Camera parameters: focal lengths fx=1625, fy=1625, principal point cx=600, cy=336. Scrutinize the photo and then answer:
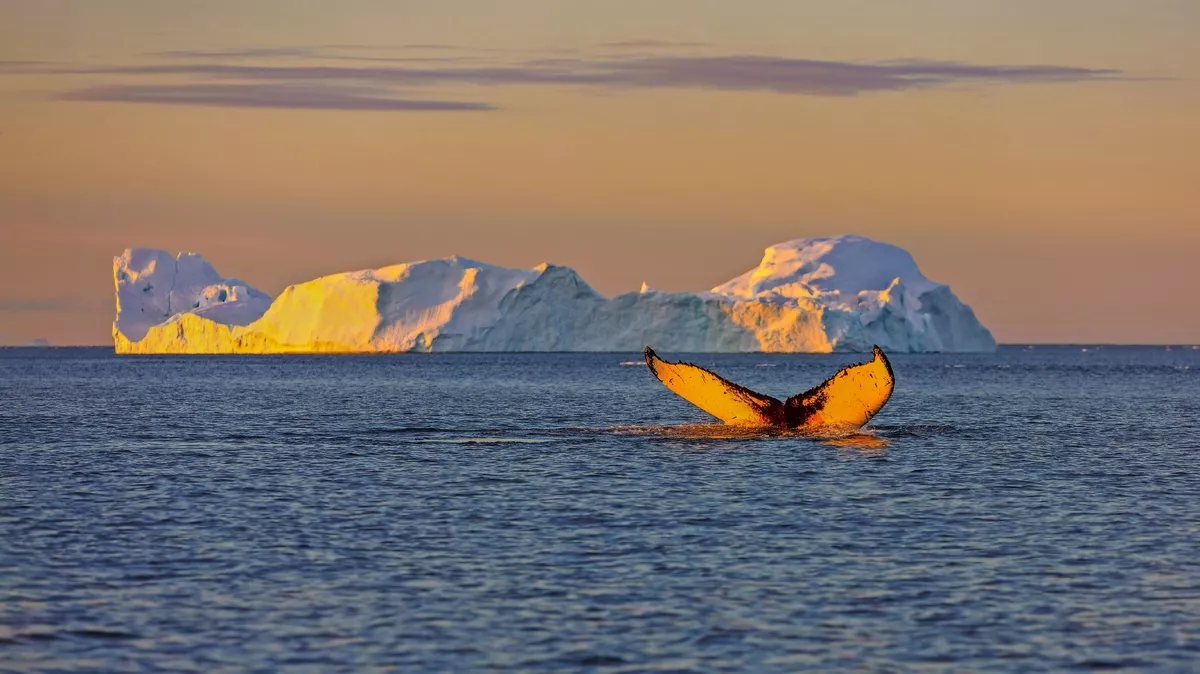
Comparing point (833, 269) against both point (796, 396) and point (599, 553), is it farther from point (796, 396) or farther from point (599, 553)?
point (599, 553)

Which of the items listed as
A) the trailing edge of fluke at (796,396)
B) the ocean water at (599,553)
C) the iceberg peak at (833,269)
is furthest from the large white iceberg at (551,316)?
the ocean water at (599,553)

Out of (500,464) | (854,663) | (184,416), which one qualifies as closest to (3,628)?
(854,663)

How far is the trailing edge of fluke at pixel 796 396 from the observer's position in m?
29.6

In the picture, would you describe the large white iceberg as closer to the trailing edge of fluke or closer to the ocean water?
the trailing edge of fluke

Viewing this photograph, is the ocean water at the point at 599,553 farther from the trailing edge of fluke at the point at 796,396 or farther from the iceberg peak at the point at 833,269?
the iceberg peak at the point at 833,269

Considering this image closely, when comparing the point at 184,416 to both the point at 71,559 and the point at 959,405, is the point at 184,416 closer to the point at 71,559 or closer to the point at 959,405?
the point at 959,405

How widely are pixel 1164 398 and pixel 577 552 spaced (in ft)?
178

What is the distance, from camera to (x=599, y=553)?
55.7 ft

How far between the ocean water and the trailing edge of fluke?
2.10 ft

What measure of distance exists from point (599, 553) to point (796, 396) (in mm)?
15484

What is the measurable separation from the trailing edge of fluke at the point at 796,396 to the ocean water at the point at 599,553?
64 centimetres

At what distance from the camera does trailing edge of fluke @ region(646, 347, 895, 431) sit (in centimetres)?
2956

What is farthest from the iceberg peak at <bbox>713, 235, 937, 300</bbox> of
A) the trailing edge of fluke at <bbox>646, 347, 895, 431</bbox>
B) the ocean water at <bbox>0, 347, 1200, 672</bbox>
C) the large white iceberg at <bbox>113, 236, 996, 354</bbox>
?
the ocean water at <bbox>0, 347, 1200, 672</bbox>

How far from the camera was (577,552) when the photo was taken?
1708 centimetres
